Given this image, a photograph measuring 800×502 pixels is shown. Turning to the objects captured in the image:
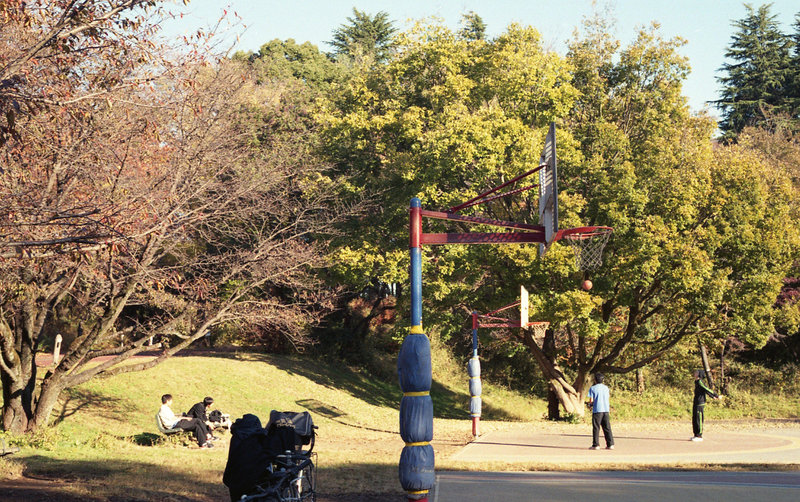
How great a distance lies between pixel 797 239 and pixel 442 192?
41.2ft

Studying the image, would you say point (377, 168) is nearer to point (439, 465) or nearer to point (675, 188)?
point (675, 188)

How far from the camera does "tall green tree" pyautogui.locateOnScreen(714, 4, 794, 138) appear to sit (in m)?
54.8

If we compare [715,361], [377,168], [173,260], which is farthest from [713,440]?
[715,361]

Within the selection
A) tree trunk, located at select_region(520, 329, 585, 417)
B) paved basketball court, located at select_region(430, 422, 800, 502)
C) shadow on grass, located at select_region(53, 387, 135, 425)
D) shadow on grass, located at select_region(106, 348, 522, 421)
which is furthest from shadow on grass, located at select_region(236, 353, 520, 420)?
paved basketball court, located at select_region(430, 422, 800, 502)

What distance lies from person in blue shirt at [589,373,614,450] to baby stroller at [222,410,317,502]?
9925mm

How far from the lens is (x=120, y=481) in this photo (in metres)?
11.8

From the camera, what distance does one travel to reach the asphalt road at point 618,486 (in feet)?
34.7

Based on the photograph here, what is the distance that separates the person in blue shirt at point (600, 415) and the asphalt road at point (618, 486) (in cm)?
→ 357

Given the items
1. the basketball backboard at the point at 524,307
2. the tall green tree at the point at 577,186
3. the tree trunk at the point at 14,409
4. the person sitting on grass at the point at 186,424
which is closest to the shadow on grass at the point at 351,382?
the tall green tree at the point at 577,186

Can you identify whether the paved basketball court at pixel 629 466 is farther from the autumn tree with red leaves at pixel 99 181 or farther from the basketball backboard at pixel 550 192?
the autumn tree with red leaves at pixel 99 181

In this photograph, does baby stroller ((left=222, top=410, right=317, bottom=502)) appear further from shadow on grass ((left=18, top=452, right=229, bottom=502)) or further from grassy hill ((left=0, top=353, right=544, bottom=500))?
grassy hill ((left=0, top=353, right=544, bottom=500))

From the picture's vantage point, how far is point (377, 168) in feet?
106

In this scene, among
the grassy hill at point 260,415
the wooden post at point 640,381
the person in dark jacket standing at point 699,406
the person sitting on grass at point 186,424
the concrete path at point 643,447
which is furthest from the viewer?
the wooden post at point 640,381

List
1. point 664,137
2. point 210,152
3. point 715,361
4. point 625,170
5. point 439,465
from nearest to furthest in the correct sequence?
point 439,465, point 210,152, point 625,170, point 664,137, point 715,361
